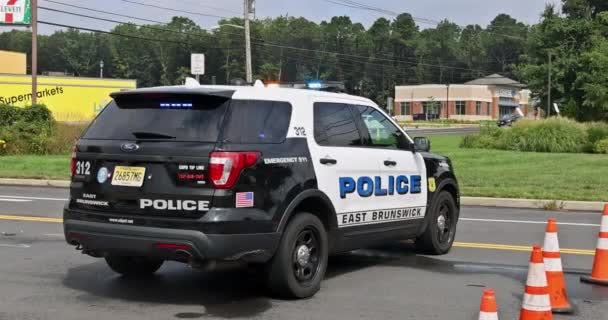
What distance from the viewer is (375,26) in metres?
154

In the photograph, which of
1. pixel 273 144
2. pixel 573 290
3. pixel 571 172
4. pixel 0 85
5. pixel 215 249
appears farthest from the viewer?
pixel 0 85

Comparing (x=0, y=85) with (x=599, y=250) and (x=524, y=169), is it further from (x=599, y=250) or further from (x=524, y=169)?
(x=599, y=250)

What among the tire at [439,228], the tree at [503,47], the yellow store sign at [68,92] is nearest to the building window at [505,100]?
the tree at [503,47]

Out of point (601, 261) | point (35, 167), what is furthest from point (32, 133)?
point (601, 261)

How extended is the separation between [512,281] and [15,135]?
20907 mm

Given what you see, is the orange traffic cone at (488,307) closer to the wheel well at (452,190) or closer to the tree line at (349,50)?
the wheel well at (452,190)

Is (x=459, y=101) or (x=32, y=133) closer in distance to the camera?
(x=32, y=133)

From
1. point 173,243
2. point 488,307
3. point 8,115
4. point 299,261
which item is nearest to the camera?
point 488,307

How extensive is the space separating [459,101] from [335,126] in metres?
107

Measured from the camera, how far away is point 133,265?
7.33 m

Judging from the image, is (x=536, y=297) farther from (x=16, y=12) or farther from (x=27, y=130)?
(x=16, y=12)

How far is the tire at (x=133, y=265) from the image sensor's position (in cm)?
720

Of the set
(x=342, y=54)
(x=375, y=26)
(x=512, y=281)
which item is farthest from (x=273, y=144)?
(x=375, y=26)

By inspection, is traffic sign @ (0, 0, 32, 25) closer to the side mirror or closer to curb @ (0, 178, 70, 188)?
curb @ (0, 178, 70, 188)
